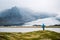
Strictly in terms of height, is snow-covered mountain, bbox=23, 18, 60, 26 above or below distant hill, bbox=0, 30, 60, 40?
above

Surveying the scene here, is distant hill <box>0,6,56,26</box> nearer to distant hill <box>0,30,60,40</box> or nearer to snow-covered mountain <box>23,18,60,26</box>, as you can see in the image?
snow-covered mountain <box>23,18,60,26</box>

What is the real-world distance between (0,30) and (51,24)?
3.48ft

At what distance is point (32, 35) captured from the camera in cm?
277

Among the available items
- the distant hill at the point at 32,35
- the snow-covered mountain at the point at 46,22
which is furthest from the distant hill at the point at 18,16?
the distant hill at the point at 32,35

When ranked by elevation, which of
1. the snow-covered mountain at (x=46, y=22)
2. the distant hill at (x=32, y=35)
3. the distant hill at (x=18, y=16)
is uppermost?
the distant hill at (x=18, y=16)

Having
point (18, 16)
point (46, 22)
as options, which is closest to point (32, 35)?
point (46, 22)

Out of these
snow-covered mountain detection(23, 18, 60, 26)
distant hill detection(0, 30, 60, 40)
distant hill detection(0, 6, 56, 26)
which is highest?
distant hill detection(0, 6, 56, 26)

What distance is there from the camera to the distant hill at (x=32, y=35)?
2732 millimetres

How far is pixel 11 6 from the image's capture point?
9.43ft

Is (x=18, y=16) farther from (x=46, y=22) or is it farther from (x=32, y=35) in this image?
(x=46, y=22)

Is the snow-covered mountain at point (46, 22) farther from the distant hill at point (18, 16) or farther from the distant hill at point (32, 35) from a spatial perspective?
the distant hill at point (32, 35)

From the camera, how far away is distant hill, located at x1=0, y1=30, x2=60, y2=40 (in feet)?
8.96

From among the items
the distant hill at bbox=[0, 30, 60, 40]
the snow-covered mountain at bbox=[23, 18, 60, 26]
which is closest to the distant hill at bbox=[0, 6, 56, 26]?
the snow-covered mountain at bbox=[23, 18, 60, 26]

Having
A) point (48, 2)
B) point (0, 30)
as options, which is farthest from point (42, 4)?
point (0, 30)
